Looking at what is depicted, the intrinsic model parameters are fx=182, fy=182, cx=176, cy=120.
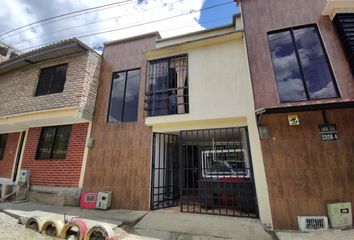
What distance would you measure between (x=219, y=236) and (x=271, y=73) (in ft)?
13.7

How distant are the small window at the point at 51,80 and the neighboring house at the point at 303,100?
6.92 m

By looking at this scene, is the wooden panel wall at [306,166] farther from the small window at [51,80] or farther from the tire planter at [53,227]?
the small window at [51,80]

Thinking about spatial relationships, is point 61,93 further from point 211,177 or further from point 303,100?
point 303,100

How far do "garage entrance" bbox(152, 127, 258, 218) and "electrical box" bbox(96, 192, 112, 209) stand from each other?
4.66 feet

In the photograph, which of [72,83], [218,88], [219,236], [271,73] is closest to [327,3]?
[271,73]

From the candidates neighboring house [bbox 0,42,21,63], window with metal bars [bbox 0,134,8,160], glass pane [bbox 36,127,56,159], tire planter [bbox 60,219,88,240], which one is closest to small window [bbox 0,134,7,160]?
window with metal bars [bbox 0,134,8,160]

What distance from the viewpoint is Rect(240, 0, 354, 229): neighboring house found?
411cm

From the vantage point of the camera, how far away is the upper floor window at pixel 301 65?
4.64 metres

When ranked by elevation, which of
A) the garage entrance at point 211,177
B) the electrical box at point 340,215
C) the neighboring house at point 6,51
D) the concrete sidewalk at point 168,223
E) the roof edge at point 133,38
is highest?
the neighboring house at point 6,51

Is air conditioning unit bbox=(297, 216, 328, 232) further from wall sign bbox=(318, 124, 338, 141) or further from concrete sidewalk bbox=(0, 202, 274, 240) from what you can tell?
wall sign bbox=(318, 124, 338, 141)

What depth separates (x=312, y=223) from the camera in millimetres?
3934

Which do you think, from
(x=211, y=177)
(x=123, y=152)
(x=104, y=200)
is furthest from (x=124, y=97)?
(x=211, y=177)

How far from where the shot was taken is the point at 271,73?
490 centimetres

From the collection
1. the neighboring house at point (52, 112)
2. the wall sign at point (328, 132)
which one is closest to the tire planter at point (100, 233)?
the neighboring house at point (52, 112)
